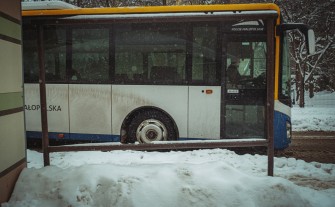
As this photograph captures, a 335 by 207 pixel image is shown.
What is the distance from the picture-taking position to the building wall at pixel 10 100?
11.7ft

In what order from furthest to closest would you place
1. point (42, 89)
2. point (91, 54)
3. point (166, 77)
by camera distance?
point (91, 54) < point (166, 77) < point (42, 89)

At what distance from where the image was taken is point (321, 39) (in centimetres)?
1942

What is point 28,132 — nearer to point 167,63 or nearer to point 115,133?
point 115,133

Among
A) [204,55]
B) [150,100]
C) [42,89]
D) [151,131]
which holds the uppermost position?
[204,55]

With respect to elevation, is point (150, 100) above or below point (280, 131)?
above

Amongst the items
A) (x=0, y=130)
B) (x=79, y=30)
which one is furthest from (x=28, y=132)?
(x=0, y=130)

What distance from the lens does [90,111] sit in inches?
290

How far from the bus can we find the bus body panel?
23 mm

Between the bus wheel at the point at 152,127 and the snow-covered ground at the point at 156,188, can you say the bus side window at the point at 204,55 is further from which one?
the snow-covered ground at the point at 156,188

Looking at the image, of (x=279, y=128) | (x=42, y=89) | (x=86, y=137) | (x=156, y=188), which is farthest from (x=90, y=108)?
(x=279, y=128)

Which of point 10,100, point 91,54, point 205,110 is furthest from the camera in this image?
point 91,54

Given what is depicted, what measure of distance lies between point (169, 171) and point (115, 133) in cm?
353

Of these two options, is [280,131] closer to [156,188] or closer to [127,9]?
[156,188]

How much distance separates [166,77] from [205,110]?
116 cm
